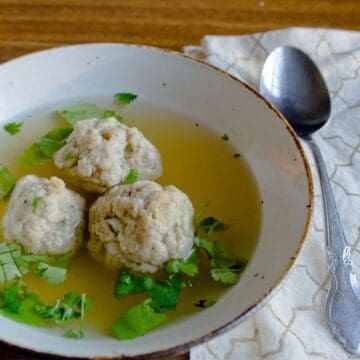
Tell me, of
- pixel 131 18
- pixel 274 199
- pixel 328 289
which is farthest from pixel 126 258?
pixel 131 18

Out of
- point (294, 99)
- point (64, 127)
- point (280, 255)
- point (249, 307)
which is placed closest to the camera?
point (249, 307)

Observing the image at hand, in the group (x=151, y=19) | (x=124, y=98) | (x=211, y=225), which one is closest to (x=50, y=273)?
(x=211, y=225)

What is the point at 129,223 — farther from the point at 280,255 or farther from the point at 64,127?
the point at 64,127

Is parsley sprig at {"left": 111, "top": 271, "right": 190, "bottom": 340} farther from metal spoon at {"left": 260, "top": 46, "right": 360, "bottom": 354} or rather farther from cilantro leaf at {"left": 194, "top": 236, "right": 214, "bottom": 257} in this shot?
metal spoon at {"left": 260, "top": 46, "right": 360, "bottom": 354}

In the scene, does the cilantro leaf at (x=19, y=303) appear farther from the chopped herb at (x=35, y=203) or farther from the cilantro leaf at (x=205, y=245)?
the cilantro leaf at (x=205, y=245)

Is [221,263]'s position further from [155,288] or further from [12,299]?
[12,299]

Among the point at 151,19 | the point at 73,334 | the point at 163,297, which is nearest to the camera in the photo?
the point at 73,334
